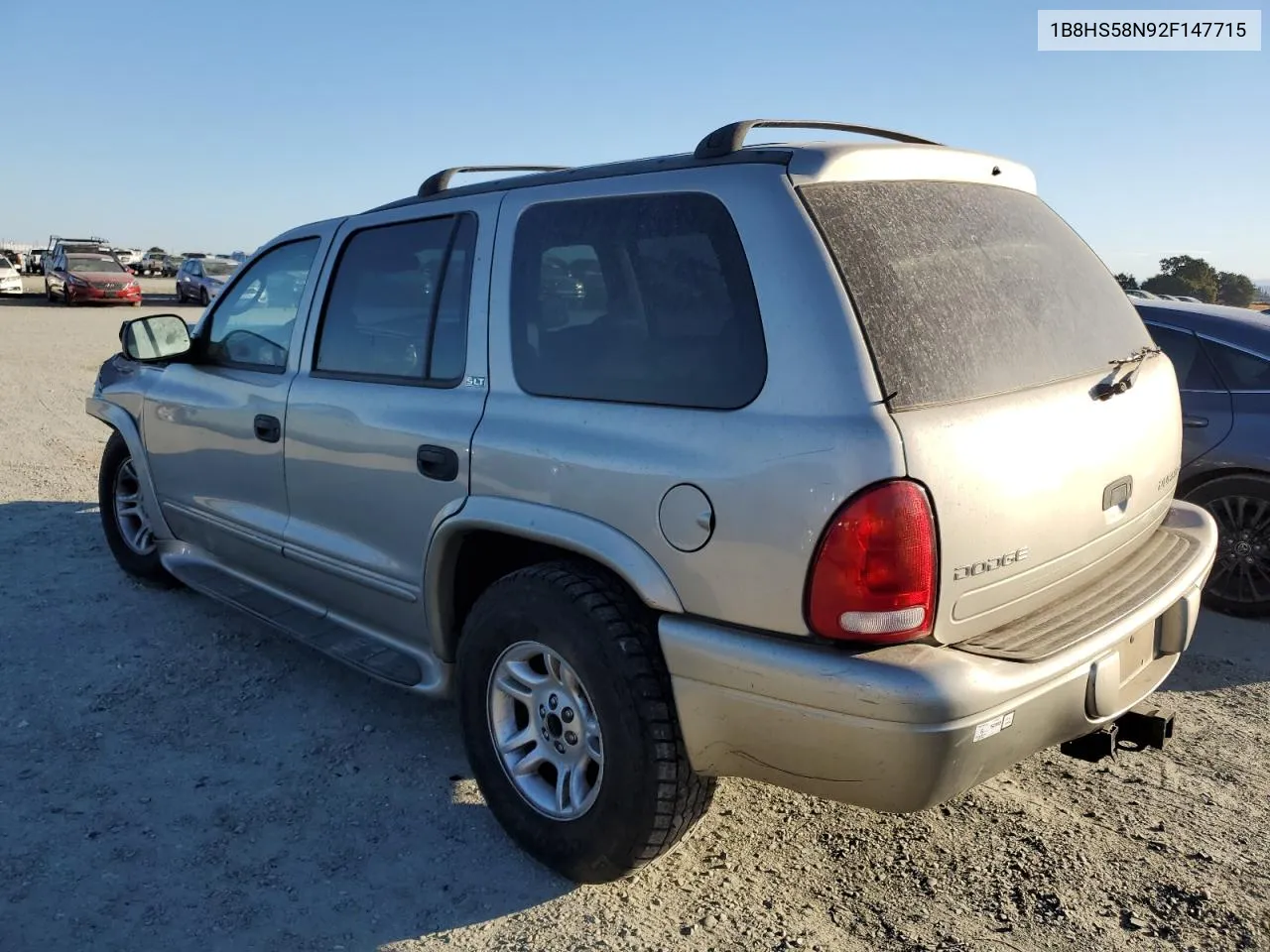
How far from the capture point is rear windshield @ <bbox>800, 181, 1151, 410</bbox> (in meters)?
2.33

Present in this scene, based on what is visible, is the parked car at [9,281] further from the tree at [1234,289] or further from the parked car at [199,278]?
the tree at [1234,289]

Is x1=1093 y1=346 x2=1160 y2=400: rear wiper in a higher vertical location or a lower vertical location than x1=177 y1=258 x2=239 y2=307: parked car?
lower

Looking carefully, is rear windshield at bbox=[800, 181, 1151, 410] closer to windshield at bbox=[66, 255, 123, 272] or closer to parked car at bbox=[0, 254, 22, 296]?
windshield at bbox=[66, 255, 123, 272]

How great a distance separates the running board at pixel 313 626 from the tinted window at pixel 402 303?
949 millimetres

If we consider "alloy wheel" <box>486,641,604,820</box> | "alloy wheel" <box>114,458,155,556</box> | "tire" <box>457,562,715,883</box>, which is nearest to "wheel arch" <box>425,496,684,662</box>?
"tire" <box>457,562,715,883</box>

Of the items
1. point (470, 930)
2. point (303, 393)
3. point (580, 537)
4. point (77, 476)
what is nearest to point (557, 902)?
point (470, 930)

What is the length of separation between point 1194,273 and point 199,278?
27.4m

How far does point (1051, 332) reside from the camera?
109 inches

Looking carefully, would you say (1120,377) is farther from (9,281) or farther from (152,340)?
(9,281)

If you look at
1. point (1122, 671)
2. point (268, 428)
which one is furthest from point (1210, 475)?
point (268, 428)

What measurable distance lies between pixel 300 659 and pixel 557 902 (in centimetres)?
205

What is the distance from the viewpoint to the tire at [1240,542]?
192 inches

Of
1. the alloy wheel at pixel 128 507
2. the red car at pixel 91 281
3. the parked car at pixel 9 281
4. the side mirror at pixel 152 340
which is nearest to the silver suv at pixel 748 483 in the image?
the side mirror at pixel 152 340

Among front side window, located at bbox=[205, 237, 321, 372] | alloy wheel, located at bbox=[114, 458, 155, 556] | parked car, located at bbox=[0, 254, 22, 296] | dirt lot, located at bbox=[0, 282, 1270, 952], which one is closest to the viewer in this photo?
dirt lot, located at bbox=[0, 282, 1270, 952]
